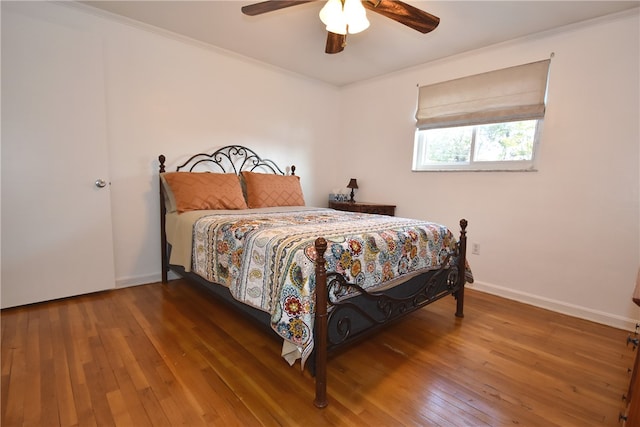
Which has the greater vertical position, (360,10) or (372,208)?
(360,10)

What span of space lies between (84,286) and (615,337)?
4.05 metres

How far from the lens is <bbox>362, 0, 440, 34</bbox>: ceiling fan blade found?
179 cm

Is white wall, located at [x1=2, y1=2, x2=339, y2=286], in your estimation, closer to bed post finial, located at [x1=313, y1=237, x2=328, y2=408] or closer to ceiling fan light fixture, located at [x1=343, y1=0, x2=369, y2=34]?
ceiling fan light fixture, located at [x1=343, y1=0, x2=369, y2=34]

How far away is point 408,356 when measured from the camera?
1.84 meters

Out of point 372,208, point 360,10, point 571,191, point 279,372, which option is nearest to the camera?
point 279,372

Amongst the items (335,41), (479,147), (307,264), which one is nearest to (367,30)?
(335,41)

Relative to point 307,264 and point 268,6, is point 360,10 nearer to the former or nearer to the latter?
point 268,6

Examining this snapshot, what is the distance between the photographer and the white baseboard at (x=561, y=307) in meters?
2.32

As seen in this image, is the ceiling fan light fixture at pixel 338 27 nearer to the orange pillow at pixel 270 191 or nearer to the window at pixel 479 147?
the orange pillow at pixel 270 191

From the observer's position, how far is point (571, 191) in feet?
8.27

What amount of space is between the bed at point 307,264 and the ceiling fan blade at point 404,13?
132cm

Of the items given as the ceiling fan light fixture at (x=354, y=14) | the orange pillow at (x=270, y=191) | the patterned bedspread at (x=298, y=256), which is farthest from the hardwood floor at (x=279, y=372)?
the ceiling fan light fixture at (x=354, y=14)

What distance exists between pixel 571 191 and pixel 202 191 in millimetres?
3098

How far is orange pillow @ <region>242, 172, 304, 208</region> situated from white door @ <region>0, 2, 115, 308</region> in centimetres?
122
